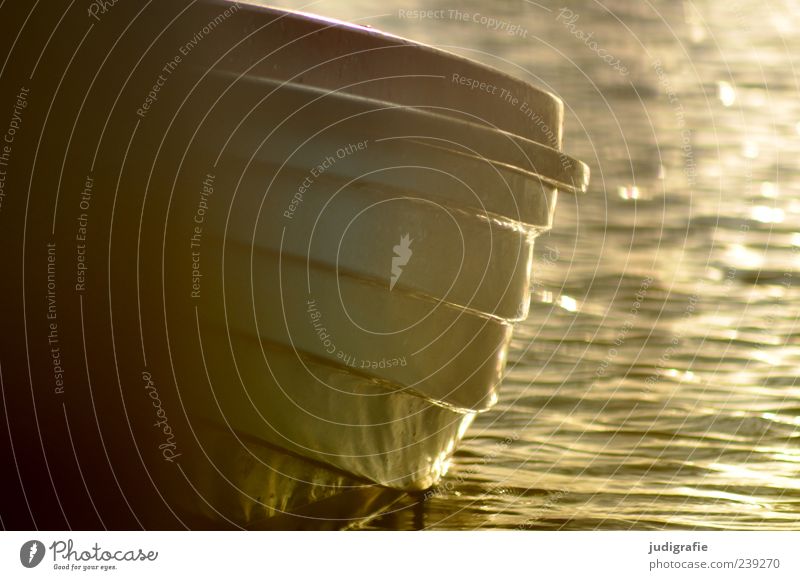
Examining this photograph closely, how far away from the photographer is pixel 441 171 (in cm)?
67

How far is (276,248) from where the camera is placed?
64 cm

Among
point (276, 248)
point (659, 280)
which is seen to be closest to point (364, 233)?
point (276, 248)

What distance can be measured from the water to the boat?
0.50 ft

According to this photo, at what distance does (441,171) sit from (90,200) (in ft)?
0.88

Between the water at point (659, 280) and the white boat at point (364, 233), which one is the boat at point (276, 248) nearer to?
the white boat at point (364, 233)

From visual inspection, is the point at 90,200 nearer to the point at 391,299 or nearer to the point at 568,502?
the point at 391,299

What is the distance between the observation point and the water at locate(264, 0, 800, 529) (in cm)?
82

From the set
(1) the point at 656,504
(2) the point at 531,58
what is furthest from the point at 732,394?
(2) the point at 531,58
